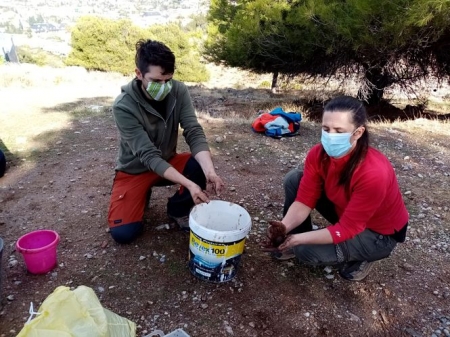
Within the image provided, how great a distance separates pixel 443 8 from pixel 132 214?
5.76 meters

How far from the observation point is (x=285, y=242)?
1874 mm

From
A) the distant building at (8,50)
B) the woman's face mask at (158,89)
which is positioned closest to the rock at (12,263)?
the woman's face mask at (158,89)

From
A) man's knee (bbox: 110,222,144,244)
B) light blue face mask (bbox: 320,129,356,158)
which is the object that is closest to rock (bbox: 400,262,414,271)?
light blue face mask (bbox: 320,129,356,158)

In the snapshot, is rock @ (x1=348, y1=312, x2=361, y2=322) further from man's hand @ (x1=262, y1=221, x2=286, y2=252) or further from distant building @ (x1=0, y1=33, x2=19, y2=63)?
distant building @ (x1=0, y1=33, x2=19, y2=63)

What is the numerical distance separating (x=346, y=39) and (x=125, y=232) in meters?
6.24

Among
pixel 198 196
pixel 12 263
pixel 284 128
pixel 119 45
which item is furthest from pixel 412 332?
pixel 119 45

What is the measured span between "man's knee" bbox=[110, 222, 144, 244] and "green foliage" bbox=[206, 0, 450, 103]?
5.56 meters

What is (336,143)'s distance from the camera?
1832 mm

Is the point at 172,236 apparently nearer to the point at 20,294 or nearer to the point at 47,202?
the point at 20,294

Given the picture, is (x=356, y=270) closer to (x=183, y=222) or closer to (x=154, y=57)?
(x=183, y=222)

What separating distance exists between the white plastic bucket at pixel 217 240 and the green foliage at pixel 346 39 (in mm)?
5207

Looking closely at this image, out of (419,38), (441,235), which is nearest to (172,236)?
(441,235)

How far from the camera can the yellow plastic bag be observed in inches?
46.4

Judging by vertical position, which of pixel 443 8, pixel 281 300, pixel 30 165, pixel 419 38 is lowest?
pixel 30 165
